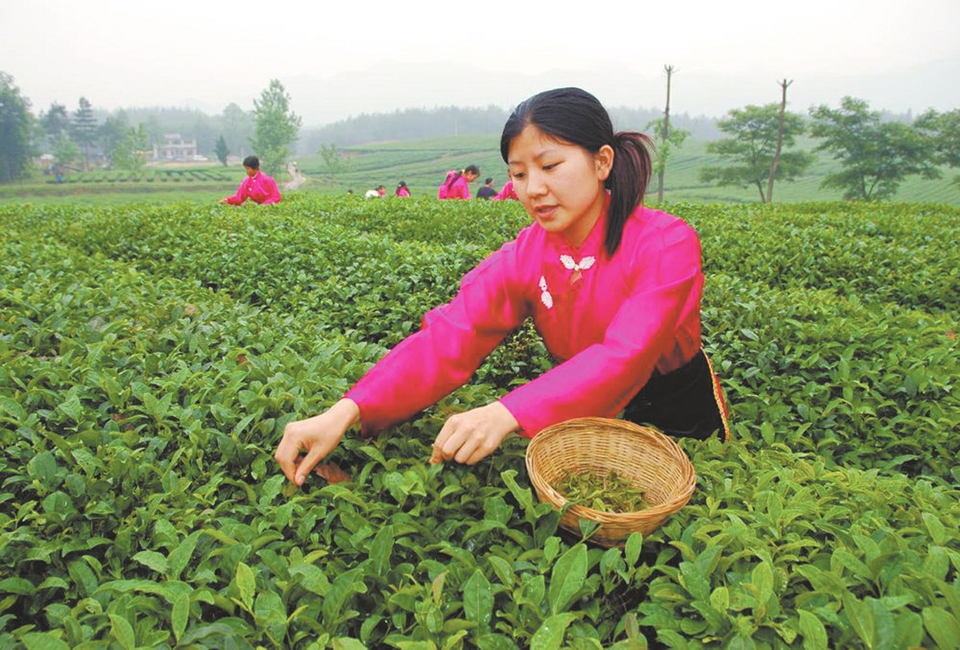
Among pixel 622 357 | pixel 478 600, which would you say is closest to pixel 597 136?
pixel 622 357

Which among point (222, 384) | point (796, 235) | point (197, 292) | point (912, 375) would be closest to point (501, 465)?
point (222, 384)

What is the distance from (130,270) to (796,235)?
5819 mm

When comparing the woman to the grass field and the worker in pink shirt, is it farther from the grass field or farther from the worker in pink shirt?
the grass field

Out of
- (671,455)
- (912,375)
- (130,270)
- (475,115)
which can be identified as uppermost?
(475,115)

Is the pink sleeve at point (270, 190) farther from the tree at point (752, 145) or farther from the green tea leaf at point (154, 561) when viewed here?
the tree at point (752, 145)

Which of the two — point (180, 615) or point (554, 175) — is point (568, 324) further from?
point (180, 615)

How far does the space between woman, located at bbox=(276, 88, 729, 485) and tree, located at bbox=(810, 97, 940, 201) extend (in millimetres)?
41745

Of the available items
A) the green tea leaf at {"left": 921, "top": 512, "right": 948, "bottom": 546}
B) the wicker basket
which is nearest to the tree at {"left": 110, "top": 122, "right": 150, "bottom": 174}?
the wicker basket

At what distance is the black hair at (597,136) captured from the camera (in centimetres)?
164

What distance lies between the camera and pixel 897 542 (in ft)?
4.04

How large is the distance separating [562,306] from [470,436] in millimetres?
670

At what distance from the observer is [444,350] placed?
1.77m

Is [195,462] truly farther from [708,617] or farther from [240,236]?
[240,236]

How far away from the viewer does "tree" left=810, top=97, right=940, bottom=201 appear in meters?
37.3
